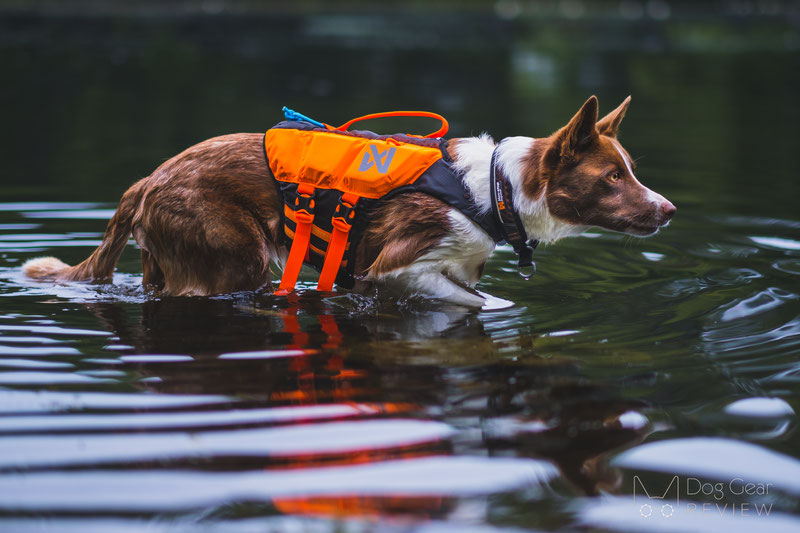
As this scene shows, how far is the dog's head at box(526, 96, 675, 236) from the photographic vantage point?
6.06 metres

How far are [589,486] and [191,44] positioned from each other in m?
31.8

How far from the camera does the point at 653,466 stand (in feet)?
13.4

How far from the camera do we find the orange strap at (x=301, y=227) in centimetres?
616

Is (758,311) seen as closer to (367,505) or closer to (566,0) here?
(367,505)

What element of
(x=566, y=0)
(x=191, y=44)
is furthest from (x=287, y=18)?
(x=566, y=0)

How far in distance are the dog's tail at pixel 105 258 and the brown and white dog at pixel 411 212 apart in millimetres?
84

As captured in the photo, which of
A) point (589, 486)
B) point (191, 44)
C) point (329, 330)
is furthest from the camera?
point (191, 44)

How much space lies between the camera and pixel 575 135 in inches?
233

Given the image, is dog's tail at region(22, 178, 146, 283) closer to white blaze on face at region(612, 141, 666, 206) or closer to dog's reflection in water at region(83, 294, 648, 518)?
dog's reflection in water at region(83, 294, 648, 518)

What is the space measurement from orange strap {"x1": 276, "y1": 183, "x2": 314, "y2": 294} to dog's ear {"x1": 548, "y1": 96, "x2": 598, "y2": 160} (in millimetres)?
1630

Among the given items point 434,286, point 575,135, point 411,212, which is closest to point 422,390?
point 434,286

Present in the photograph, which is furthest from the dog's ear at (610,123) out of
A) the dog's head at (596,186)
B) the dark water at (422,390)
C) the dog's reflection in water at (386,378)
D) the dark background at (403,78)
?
the dark background at (403,78)

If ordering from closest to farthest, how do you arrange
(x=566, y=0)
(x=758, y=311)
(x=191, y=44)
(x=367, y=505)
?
(x=367, y=505) → (x=758, y=311) → (x=191, y=44) → (x=566, y=0)

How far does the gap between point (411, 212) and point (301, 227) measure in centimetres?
75
